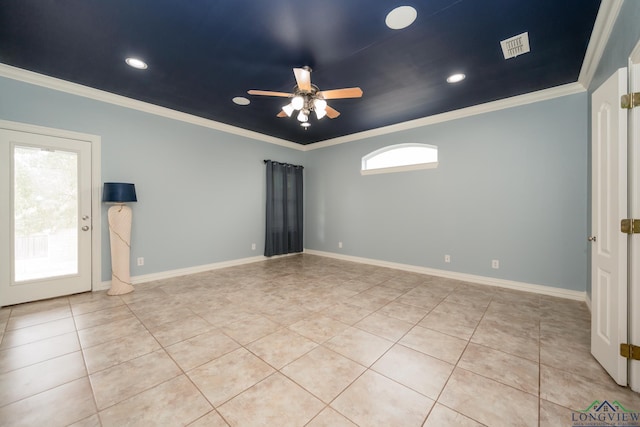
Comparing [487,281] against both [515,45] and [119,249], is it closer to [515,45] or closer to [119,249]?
[515,45]

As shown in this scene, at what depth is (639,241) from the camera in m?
1.54

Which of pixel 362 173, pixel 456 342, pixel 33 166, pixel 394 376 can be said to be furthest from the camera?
pixel 362 173

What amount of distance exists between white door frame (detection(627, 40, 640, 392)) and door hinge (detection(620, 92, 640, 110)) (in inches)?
1.0

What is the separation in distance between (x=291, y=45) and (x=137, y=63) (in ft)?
6.02

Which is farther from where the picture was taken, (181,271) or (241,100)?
(181,271)

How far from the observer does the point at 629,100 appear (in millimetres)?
1598

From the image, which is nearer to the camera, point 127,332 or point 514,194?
point 127,332

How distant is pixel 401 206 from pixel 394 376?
3392mm

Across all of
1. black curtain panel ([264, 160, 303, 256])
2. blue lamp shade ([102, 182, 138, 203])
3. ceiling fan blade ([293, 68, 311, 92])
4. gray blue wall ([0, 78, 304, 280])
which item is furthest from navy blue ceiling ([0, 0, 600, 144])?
black curtain panel ([264, 160, 303, 256])

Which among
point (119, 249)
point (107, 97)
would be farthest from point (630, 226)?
point (107, 97)

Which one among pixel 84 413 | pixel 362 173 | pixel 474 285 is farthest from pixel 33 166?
pixel 474 285

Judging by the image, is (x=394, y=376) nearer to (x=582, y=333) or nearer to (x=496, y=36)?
(x=582, y=333)

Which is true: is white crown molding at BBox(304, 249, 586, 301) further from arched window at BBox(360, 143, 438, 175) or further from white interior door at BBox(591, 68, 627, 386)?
arched window at BBox(360, 143, 438, 175)

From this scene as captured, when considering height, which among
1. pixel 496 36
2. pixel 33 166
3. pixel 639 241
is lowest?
pixel 639 241
